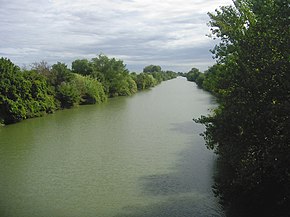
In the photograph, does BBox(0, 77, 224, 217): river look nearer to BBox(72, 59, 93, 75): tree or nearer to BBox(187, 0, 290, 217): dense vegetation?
BBox(187, 0, 290, 217): dense vegetation

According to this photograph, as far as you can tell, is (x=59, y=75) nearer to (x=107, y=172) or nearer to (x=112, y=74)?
(x=112, y=74)

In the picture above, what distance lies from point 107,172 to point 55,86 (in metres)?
28.0

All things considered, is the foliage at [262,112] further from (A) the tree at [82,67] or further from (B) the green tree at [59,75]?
(A) the tree at [82,67]

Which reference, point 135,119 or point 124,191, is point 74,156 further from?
point 135,119

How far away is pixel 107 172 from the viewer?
50.4 ft

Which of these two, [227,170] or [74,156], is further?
[74,156]

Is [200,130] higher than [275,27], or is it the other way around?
[275,27]

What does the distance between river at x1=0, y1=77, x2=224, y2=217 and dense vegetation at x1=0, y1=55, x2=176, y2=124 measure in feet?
12.8

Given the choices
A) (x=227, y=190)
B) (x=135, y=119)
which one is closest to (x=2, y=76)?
(x=135, y=119)

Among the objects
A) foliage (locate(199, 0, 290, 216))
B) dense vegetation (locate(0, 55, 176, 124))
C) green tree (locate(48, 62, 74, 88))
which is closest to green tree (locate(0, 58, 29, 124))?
dense vegetation (locate(0, 55, 176, 124))

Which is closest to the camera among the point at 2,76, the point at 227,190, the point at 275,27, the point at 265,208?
the point at 275,27

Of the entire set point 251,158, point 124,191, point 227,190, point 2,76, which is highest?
point 2,76

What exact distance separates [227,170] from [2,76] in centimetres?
2313

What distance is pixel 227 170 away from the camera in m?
14.0
